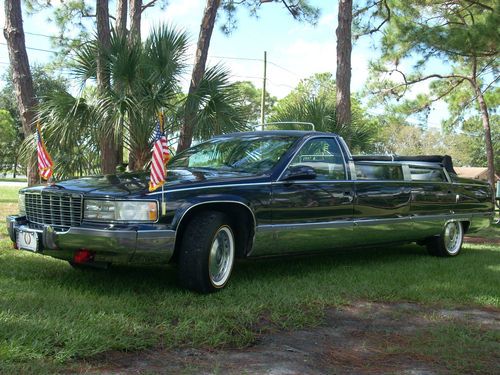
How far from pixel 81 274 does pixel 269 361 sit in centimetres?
279

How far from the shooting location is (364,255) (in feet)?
25.9

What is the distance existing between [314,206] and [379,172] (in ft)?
4.89

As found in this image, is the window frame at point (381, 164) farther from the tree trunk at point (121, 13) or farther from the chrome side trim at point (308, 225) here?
the tree trunk at point (121, 13)

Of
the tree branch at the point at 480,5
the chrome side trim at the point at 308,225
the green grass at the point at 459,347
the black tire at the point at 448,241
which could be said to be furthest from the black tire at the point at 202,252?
the tree branch at the point at 480,5

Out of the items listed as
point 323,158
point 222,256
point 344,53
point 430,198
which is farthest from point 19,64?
point 344,53

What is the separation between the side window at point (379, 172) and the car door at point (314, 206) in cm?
35

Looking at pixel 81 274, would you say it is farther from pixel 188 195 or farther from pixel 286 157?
pixel 286 157

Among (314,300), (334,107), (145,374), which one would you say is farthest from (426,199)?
(334,107)

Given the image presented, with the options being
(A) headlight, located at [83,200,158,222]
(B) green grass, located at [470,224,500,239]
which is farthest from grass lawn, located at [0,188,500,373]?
(B) green grass, located at [470,224,500,239]

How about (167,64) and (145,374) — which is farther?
(167,64)

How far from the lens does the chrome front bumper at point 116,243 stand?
452cm

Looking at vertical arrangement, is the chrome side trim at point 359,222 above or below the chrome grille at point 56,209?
below

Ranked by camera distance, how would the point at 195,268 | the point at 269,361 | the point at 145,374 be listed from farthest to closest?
the point at 195,268, the point at 269,361, the point at 145,374

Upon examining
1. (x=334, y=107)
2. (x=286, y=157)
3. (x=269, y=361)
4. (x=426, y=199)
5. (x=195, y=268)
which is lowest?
(x=269, y=361)
